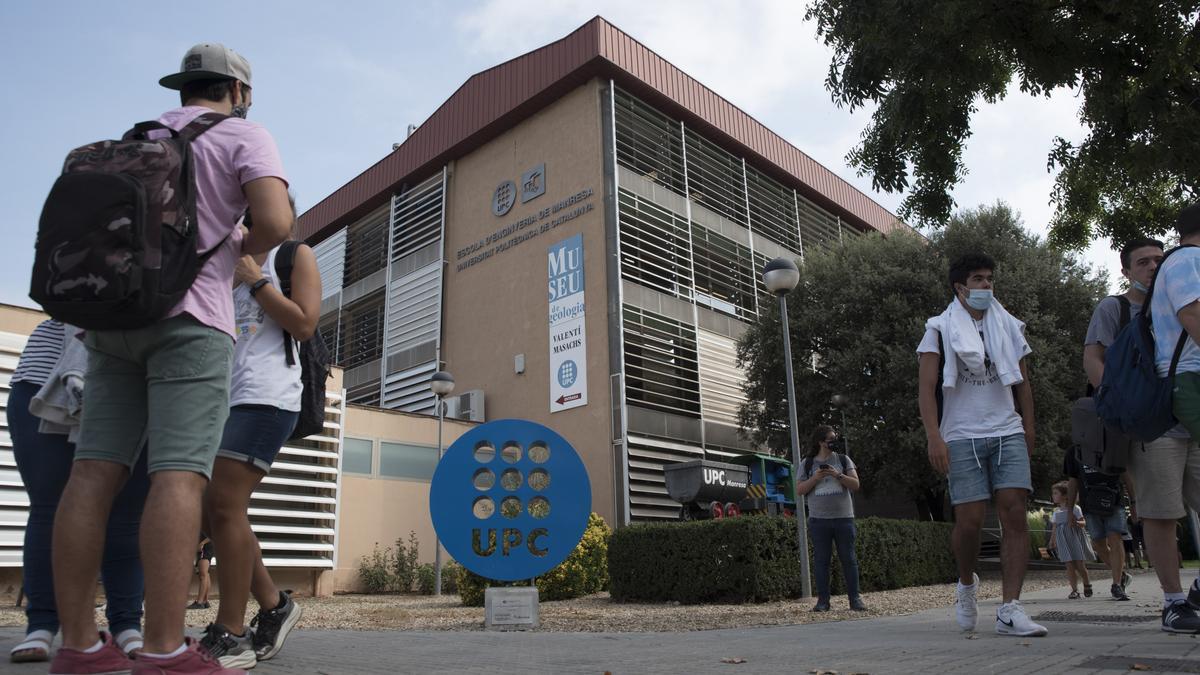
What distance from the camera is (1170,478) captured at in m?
4.13

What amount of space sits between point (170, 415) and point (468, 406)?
61.4 ft

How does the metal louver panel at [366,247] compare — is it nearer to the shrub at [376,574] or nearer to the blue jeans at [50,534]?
the shrub at [376,574]

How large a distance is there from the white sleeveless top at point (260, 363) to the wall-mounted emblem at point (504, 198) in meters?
18.8

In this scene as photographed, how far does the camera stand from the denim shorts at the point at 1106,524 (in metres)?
8.05

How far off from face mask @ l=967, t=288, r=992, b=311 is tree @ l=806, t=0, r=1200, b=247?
3.22 meters

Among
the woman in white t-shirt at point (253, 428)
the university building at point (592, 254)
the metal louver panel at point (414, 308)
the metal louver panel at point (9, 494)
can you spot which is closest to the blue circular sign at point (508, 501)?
the woman in white t-shirt at point (253, 428)

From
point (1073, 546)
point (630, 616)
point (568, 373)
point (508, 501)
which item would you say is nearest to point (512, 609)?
point (508, 501)

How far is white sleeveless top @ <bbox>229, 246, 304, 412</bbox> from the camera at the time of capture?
3.22m

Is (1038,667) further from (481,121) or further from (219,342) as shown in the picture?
(481,121)

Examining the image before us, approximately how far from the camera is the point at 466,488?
23.8 ft

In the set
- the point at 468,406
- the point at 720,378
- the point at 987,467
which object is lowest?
the point at 987,467

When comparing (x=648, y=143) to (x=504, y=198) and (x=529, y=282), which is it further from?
(x=529, y=282)

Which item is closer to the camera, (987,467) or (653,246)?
(987,467)

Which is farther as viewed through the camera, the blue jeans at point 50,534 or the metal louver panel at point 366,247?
the metal louver panel at point 366,247
